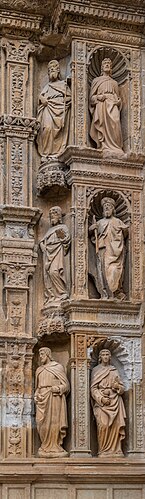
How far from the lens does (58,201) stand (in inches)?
409

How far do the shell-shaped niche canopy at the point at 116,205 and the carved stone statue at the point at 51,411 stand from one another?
1.63m

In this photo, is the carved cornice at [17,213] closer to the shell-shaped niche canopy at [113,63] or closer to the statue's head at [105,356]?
the statue's head at [105,356]

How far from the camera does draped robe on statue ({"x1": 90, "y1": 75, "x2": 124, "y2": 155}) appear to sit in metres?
10.3

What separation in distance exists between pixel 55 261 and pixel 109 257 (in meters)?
0.53

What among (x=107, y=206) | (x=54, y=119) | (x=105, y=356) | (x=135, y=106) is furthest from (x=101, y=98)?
(x=105, y=356)

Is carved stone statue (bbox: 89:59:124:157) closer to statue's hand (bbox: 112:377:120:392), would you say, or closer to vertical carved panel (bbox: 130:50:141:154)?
vertical carved panel (bbox: 130:50:141:154)

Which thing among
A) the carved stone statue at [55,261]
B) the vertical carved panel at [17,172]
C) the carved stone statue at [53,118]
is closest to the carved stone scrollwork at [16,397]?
the carved stone statue at [55,261]

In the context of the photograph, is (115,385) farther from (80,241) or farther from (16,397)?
(80,241)

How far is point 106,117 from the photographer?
1037cm

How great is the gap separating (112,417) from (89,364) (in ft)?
1.77

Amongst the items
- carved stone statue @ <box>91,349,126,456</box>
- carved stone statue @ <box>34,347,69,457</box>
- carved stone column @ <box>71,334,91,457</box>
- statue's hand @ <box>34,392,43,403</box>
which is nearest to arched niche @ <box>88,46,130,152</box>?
carved stone column @ <box>71,334,91,457</box>

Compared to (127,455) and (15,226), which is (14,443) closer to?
(127,455)

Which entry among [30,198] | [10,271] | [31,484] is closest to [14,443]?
[31,484]

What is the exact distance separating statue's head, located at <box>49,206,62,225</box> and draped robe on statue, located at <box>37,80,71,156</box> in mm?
578
